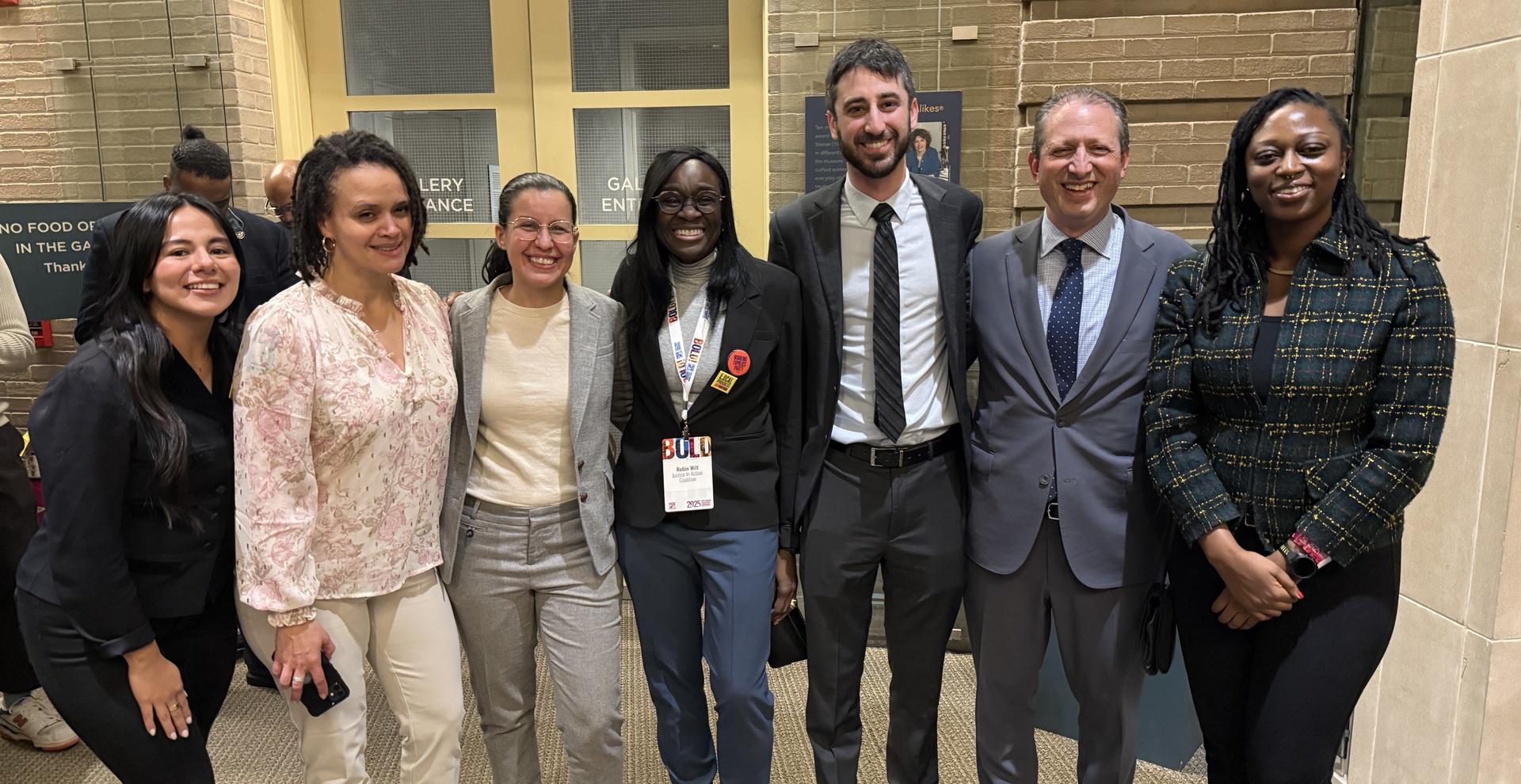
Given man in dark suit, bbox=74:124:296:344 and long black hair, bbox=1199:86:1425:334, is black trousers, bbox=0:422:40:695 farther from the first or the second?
long black hair, bbox=1199:86:1425:334

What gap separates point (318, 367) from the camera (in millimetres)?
1858

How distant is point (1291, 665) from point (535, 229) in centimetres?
182

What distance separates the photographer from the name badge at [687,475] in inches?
85.9

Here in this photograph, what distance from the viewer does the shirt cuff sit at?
1859 mm

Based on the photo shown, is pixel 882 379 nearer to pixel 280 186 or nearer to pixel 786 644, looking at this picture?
pixel 786 644

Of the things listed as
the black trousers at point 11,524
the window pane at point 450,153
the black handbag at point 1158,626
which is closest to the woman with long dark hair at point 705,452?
the black handbag at point 1158,626

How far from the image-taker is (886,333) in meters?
2.22

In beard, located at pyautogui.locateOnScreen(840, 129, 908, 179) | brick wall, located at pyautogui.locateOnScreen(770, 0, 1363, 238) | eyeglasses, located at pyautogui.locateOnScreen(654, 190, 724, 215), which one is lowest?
eyeglasses, located at pyautogui.locateOnScreen(654, 190, 724, 215)

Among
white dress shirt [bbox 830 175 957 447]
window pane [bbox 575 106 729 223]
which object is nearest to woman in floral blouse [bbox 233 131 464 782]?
white dress shirt [bbox 830 175 957 447]

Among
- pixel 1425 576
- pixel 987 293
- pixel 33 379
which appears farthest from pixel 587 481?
pixel 33 379

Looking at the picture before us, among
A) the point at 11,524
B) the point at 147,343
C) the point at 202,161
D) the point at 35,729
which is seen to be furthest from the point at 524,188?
the point at 35,729

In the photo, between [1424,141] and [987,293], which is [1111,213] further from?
[1424,141]

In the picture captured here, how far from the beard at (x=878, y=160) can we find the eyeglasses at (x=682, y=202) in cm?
36

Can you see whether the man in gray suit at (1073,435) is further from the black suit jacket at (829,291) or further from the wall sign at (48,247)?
the wall sign at (48,247)
